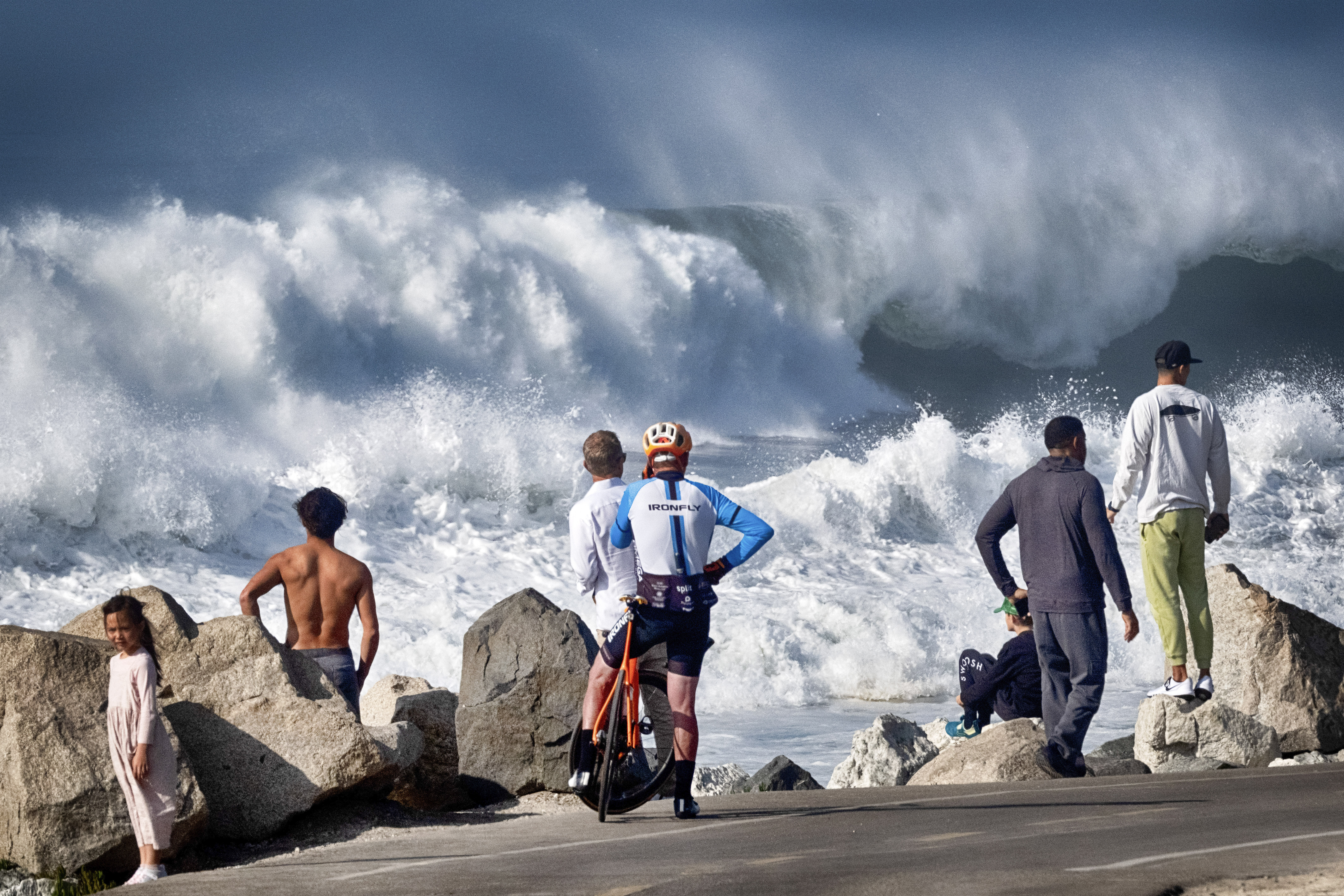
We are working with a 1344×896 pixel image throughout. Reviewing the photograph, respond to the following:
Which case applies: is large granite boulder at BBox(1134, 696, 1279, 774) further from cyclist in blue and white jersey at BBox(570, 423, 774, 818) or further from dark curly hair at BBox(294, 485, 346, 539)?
dark curly hair at BBox(294, 485, 346, 539)

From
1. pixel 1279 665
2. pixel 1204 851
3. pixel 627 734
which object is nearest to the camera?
pixel 1204 851

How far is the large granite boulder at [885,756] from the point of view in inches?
270

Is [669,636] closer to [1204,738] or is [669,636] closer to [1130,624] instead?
[1130,624]

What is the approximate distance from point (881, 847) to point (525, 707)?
7.95 ft

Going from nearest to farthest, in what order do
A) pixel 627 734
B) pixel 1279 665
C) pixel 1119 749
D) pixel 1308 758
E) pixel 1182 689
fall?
pixel 627 734
pixel 1182 689
pixel 1308 758
pixel 1279 665
pixel 1119 749

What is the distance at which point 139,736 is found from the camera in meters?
4.45

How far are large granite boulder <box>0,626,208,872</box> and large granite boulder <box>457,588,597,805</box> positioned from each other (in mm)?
1593

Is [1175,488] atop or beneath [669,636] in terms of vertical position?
atop

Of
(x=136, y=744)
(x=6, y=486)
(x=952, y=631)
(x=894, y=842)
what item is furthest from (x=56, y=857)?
(x=6, y=486)

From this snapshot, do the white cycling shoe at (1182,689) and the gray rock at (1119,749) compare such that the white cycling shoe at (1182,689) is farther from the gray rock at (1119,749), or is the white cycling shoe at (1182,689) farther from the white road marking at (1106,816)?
the gray rock at (1119,749)

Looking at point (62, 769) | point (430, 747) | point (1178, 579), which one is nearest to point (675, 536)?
point (62, 769)

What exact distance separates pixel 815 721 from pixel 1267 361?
32944mm

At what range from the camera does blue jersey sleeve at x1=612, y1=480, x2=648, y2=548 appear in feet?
15.3

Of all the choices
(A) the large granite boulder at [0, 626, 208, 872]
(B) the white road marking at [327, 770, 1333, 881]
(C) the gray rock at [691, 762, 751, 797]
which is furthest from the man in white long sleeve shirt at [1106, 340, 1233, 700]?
(A) the large granite boulder at [0, 626, 208, 872]
